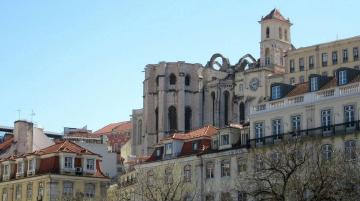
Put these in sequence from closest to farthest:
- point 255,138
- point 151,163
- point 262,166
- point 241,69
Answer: point 262,166, point 255,138, point 151,163, point 241,69

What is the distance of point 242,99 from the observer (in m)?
153

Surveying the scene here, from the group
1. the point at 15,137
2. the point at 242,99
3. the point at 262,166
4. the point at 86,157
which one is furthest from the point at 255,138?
the point at 242,99

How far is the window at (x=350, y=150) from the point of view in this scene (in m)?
68.3

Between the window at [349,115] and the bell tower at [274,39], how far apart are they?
246ft

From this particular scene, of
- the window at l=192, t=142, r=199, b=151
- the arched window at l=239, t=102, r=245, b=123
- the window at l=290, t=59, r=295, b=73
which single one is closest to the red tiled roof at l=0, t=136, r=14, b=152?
the window at l=192, t=142, r=199, b=151

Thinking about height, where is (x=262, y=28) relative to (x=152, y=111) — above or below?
above

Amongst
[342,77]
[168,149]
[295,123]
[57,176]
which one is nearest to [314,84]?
[342,77]

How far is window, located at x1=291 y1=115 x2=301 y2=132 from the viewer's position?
79938 millimetres

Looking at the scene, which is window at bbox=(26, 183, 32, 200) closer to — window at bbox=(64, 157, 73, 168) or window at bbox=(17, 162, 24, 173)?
window at bbox=(17, 162, 24, 173)

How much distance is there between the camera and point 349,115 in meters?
75.8

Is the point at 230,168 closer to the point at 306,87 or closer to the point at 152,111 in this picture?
the point at 306,87

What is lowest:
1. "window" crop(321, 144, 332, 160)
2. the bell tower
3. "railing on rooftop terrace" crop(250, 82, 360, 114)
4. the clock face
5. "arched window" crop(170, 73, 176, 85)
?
"window" crop(321, 144, 332, 160)

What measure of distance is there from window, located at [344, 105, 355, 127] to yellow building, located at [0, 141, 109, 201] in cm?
3240

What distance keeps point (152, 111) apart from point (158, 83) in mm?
5358
